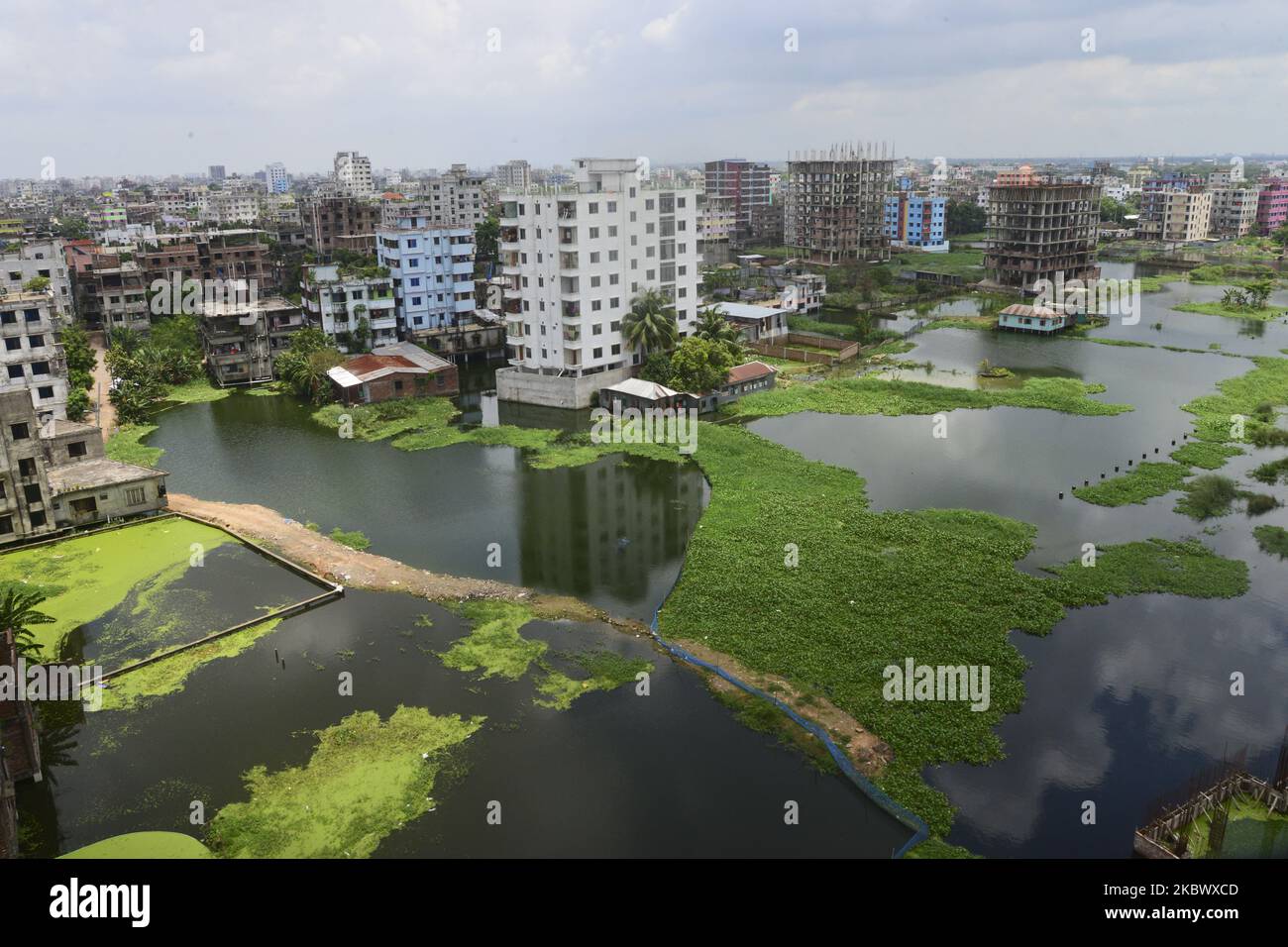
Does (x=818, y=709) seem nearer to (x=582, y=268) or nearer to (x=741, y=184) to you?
(x=582, y=268)

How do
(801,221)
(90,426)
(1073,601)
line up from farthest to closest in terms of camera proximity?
(801,221) < (90,426) < (1073,601)

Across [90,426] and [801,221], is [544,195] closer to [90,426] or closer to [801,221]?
[90,426]

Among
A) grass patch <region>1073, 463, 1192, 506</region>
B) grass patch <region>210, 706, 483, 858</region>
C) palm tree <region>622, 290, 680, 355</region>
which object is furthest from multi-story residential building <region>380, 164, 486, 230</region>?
grass patch <region>210, 706, 483, 858</region>

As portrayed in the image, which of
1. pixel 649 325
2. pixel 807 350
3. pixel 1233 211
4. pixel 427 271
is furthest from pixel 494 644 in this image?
pixel 1233 211

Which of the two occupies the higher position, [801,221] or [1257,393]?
[801,221]

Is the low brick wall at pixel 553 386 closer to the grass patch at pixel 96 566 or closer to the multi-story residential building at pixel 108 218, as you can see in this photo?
the grass patch at pixel 96 566
